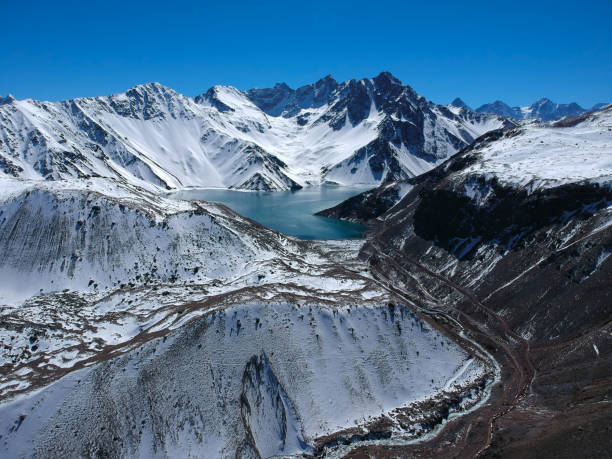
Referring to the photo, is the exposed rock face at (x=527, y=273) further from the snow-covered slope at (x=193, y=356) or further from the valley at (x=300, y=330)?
the snow-covered slope at (x=193, y=356)

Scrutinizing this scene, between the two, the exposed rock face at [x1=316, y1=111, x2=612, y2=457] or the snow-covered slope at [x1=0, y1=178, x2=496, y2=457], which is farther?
the exposed rock face at [x1=316, y1=111, x2=612, y2=457]

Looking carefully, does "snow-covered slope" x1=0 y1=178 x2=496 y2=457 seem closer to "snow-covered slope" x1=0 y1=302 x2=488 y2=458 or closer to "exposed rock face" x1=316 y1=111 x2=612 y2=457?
"snow-covered slope" x1=0 y1=302 x2=488 y2=458

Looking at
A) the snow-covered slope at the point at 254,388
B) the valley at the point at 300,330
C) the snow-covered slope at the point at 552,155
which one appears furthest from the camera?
the snow-covered slope at the point at 552,155

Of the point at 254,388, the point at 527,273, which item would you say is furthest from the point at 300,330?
the point at 527,273

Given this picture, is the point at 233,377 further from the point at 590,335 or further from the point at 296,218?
the point at 296,218

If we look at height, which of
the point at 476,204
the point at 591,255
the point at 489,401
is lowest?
the point at 489,401

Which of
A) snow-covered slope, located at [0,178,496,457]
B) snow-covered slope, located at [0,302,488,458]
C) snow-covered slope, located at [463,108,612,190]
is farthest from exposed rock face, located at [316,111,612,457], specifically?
snow-covered slope, located at [0,178,496,457]

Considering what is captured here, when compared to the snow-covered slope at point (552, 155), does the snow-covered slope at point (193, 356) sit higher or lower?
lower

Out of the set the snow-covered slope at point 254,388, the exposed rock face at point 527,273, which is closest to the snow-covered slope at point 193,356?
the snow-covered slope at point 254,388

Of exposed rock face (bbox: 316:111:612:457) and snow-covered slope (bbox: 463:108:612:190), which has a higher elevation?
snow-covered slope (bbox: 463:108:612:190)

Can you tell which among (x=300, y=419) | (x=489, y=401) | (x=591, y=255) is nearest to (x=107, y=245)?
(x=300, y=419)

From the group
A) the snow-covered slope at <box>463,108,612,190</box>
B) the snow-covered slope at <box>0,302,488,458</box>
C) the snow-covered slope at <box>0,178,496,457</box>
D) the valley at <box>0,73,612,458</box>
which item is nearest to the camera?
the snow-covered slope at <box>0,302,488,458</box>
